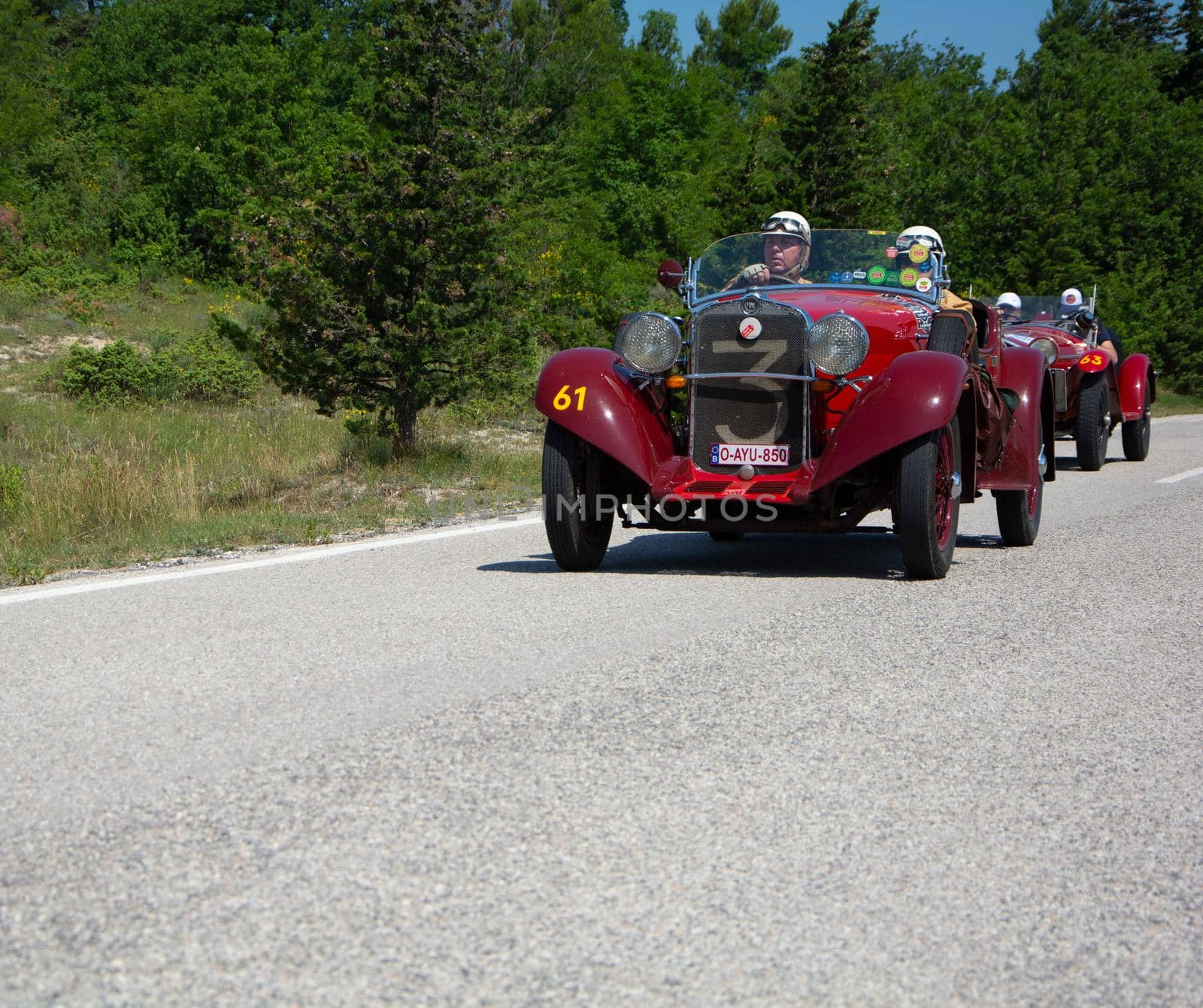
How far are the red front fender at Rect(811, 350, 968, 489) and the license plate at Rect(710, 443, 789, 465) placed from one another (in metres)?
0.30

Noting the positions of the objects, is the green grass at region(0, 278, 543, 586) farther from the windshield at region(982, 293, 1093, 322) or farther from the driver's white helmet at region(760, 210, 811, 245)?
the windshield at region(982, 293, 1093, 322)

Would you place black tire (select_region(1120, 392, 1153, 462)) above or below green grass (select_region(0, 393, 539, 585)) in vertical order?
below

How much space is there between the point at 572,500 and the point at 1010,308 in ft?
36.1

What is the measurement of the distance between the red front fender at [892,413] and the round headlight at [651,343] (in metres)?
0.97

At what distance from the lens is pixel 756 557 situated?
8.15 metres

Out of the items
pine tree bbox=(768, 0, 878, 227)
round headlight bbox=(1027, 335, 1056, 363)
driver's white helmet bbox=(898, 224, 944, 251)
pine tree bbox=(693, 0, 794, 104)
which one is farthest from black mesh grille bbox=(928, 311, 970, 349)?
pine tree bbox=(693, 0, 794, 104)

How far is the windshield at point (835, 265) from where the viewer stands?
27.6 ft

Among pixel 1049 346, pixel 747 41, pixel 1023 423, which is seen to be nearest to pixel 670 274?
pixel 1023 423

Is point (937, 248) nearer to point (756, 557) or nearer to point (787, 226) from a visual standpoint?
point (787, 226)

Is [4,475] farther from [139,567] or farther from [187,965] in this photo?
[187,965]

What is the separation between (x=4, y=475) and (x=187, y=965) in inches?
404

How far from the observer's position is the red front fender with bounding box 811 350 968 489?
6738mm

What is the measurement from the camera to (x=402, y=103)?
1380cm

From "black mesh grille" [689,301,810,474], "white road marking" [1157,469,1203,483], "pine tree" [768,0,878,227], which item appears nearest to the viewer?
"black mesh grille" [689,301,810,474]
